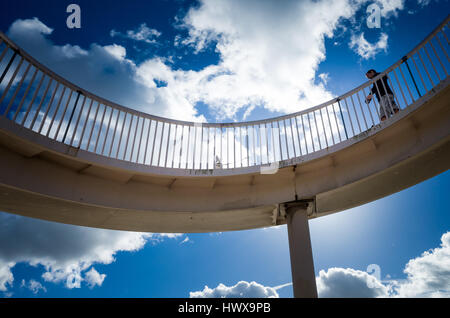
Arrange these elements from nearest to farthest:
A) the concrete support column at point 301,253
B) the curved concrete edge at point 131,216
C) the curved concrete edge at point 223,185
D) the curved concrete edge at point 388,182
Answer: the curved concrete edge at point 223,185 → the curved concrete edge at point 388,182 → the concrete support column at point 301,253 → the curved concrete edge at point 131,216

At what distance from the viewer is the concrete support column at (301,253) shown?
930 centimetres

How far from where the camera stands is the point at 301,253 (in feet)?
32.5

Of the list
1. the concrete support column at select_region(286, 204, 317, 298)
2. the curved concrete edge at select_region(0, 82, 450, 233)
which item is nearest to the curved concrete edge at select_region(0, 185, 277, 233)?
the curved concrete edge at select_region(0, 82, 450, 233)

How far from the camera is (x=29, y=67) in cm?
889

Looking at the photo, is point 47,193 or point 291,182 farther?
point 291,182

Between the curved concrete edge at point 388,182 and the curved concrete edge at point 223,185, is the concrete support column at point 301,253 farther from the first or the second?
the curved concrete edge at point 388,182

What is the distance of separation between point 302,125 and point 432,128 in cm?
401

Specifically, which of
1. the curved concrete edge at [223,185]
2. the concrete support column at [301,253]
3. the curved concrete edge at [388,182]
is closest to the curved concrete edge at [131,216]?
the curved concrete edge at [223,185]

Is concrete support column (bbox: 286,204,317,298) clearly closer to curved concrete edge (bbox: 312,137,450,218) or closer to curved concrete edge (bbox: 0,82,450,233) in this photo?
curved concrete edge (bbox: 0,82,450,233)

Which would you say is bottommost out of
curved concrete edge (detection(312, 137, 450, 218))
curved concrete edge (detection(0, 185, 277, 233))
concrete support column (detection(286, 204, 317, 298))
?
concrete support column (detection(286, 204, 317, 298))

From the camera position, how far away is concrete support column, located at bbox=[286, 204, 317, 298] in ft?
30.5

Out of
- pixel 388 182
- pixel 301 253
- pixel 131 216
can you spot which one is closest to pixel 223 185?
pixel 131 216
